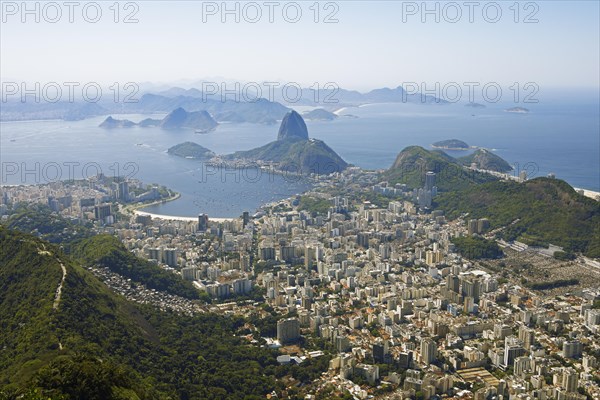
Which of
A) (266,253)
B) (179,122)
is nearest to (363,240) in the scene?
(266,253)

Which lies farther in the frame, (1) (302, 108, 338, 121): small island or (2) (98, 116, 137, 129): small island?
(1) (302, 108, 338, 121): small island

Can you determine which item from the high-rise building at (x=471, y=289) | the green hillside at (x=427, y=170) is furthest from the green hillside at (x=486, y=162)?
the high-rise building at (x=471, y=289)

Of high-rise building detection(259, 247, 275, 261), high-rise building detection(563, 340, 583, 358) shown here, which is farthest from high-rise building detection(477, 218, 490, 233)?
high-rise building detection(563, 340, 583, 358)

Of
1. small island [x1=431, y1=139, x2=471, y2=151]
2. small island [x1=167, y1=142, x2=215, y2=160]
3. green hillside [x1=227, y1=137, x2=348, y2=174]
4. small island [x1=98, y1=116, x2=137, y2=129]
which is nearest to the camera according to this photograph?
green hillside [x1=227, y1=137, x2=348, y2=174]

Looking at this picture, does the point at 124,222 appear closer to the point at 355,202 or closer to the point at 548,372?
the point at 355,202

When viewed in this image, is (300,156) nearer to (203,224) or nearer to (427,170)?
(427,170)

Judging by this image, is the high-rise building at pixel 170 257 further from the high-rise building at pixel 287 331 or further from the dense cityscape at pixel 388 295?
the high-rise building at pixel 287 331

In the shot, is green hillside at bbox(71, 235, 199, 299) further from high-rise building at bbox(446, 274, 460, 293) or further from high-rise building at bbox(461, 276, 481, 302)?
high-rise building at bbox(461, 276, 481, 302)
